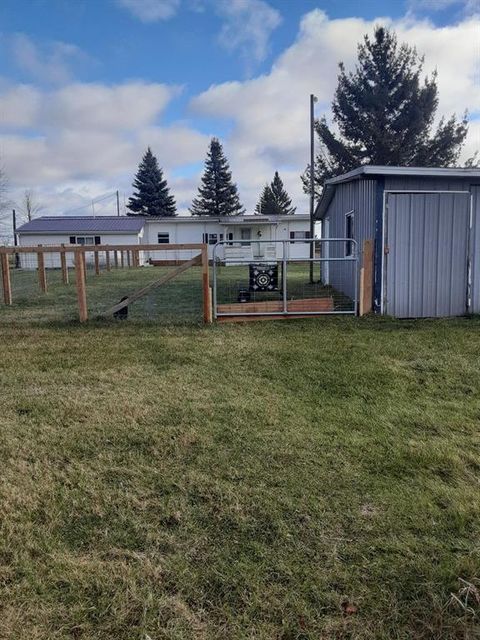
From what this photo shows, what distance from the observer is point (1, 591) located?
6.23ft

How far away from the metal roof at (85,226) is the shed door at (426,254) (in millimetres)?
24187

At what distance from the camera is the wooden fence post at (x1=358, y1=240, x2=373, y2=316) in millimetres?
8156

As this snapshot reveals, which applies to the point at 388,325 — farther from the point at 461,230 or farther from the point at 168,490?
the point at 168,490

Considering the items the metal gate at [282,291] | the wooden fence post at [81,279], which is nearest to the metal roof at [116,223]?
the metal gate at [282,291]

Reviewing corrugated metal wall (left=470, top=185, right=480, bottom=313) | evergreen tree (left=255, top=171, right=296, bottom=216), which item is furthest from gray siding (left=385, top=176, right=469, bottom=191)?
evergreen tree (left=255, top=171, right=296, bottom=216)

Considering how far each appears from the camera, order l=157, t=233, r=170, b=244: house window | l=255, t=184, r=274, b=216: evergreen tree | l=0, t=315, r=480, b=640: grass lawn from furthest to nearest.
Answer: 1. l=255, t=184, r=274, b=216: evergreen tree
2. l=157, t=233, r=170, b=244: house window
3. l=0, t=315, r=480, b=640: grass lawn

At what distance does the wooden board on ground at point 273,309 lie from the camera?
8.09m

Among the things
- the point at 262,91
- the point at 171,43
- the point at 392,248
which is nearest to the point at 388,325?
the point at 392,248

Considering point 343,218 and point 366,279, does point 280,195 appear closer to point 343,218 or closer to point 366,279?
point 343,218

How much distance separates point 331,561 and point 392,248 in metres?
6.97

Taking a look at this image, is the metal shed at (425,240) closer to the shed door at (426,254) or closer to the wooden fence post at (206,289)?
the shed door at (426,254)

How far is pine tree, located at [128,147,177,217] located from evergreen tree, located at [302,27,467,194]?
20.9 m

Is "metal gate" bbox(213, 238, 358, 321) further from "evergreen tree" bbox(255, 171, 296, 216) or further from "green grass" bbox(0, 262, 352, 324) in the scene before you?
"evergreen tree" bbox(255, 171, 296, 216)

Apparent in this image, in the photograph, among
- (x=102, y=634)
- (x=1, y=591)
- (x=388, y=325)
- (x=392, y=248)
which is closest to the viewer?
(x=102, y=634)
